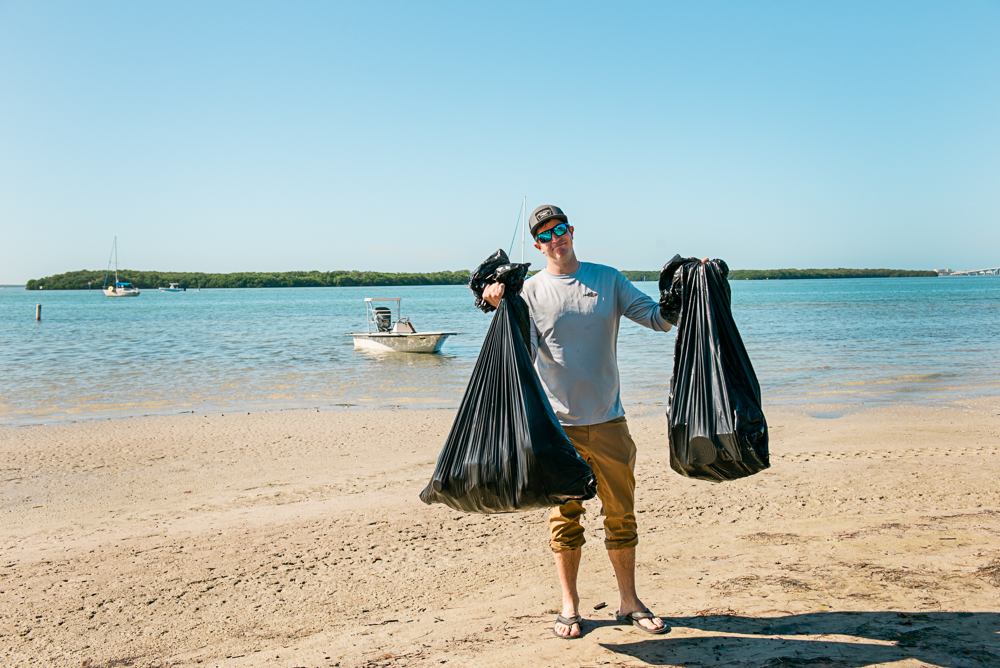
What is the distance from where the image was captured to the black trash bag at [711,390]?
104 inches

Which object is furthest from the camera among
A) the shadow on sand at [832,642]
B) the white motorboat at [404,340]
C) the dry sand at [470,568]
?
the white motorboat at [404,340]

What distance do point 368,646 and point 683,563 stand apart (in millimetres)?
1766

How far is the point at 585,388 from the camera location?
2855mm

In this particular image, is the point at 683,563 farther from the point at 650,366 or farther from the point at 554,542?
the point at 650,366

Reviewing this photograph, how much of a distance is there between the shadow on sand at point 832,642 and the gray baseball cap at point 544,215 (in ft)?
5.73

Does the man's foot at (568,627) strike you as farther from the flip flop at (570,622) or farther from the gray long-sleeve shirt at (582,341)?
the gray long-sleeve shirt at (582,341)

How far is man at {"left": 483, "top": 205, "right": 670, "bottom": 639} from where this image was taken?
2855 millimetres

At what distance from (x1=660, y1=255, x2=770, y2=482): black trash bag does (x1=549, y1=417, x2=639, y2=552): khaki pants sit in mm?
218

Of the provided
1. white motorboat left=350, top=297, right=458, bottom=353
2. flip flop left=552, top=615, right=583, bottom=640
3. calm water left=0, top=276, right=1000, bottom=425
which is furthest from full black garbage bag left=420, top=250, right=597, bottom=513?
white motorboat left=350, top=297, right=458, bottom=353

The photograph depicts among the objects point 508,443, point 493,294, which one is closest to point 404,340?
point 493,294

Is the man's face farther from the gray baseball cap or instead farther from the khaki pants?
the khaki pants

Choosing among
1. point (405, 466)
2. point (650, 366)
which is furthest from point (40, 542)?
point (650, 366)

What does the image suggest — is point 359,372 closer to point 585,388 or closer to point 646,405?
point 646,405

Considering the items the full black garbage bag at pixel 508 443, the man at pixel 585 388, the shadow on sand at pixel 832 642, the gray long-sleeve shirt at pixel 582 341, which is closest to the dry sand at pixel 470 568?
the shadow on sand at pixel 832 642
